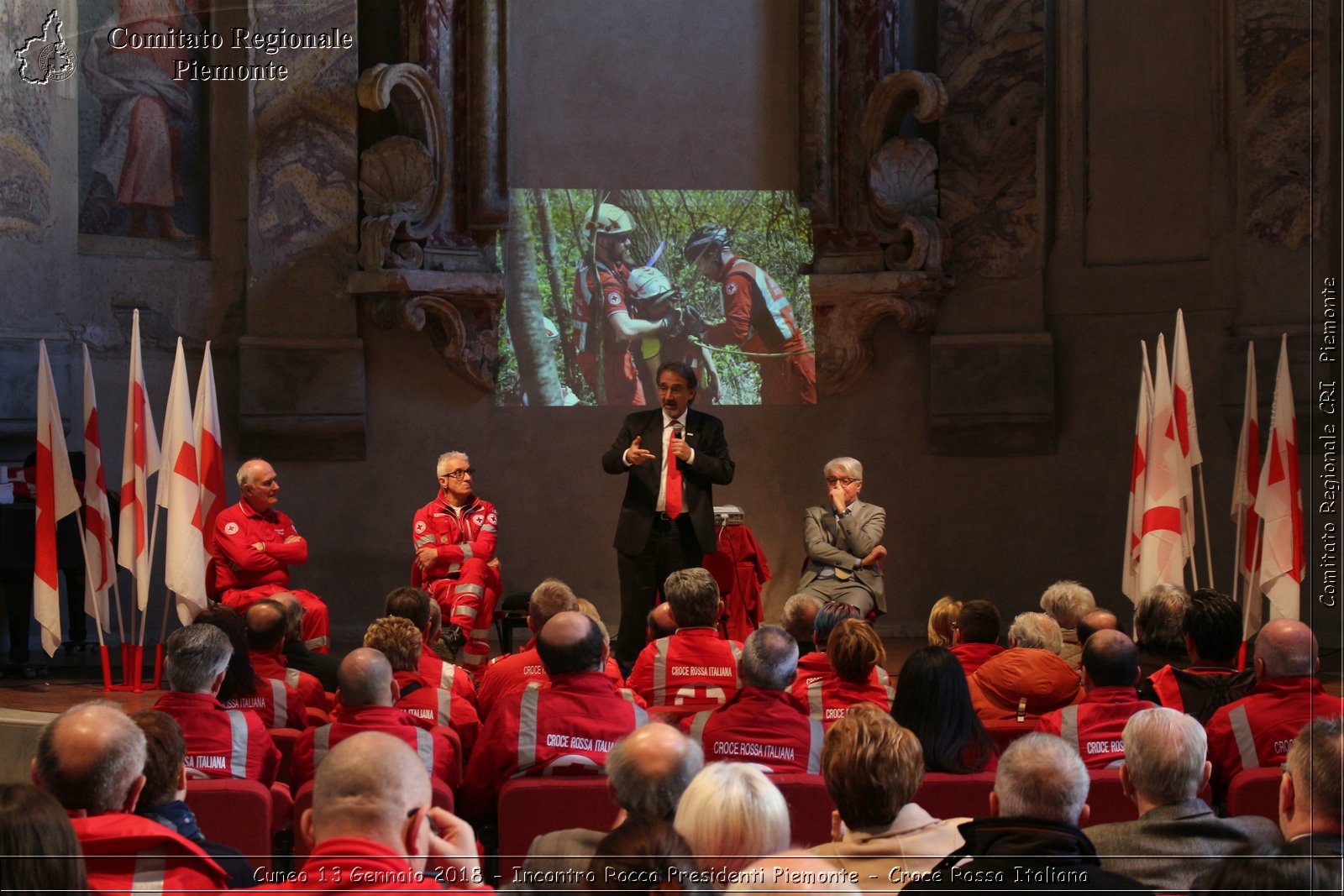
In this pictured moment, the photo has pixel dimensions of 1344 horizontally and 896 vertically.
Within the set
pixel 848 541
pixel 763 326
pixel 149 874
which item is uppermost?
pixel 763 326

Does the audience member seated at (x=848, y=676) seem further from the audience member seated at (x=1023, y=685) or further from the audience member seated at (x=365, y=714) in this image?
the audience member seated at (x=365, y=714)

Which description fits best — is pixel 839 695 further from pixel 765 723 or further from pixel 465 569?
pixel 465 569

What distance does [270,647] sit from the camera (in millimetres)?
4496

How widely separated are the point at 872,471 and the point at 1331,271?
9.04ft

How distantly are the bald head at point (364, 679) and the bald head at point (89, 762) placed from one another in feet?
3.10

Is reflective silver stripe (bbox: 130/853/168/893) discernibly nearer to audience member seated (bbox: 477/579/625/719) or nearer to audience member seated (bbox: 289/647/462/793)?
audience member seated (bbox: 289/647/462/793)

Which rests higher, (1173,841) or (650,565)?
(650,565)

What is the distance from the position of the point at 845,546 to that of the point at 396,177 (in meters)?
3.46

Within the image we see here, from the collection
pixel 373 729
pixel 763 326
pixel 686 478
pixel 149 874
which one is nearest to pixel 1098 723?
pixel 373 729

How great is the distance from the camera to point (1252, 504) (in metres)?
6.93

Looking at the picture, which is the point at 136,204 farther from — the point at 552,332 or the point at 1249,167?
the point at 1249,167

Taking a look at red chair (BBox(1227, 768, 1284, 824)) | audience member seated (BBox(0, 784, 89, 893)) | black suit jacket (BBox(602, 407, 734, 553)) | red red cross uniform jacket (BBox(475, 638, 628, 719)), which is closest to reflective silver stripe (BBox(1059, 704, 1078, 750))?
red chair (BBox(1227, 768, 1284, 824))

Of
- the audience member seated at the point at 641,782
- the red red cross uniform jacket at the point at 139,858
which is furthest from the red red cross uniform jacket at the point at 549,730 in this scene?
the red red cross uniform jacket at the point at 139,858

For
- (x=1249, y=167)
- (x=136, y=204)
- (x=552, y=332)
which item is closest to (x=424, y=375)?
(x=552, y=332)
